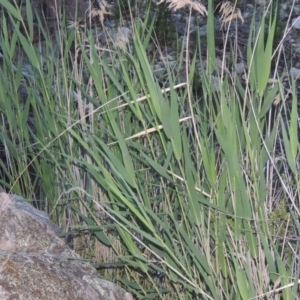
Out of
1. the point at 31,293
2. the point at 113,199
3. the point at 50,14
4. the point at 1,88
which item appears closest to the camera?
the point at 31,293

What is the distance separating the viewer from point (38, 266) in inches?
61.1

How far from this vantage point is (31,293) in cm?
148

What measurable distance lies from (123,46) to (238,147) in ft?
1.51

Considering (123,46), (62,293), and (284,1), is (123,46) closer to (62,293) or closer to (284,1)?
(62,293)

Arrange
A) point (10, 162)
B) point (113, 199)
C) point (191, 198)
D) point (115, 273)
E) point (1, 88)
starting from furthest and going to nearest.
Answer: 1. point (10, 162)
2. point (1, 88)
3. point (115, 273)
4. point (113, 199)
5. point (191, 198)

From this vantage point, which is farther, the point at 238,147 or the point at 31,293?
the point at 238,147

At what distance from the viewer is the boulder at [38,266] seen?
149 cm

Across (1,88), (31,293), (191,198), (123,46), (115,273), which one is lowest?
(115,273)

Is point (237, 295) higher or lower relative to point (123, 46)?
lower

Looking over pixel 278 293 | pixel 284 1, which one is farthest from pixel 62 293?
pixel 284 1

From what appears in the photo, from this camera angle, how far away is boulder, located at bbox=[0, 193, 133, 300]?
1.49 meters

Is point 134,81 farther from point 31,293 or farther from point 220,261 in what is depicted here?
point 31,293

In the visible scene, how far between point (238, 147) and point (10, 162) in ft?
3.71

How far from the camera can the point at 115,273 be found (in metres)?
2.18
